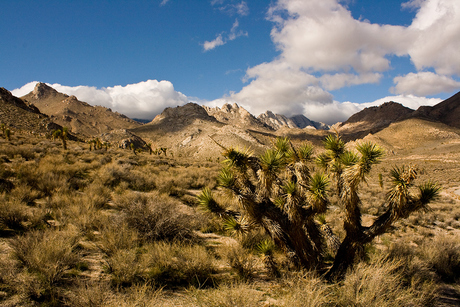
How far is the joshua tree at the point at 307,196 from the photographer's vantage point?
445 cm

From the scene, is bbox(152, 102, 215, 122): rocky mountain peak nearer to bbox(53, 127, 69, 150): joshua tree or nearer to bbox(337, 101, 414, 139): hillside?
bbox(337, 101, 414, 139): hillside

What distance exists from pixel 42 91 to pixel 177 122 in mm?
144581

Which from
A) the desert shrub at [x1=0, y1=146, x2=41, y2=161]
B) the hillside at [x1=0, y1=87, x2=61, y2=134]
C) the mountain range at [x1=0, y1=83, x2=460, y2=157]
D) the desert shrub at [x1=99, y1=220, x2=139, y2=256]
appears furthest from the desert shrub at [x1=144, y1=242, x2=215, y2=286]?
the hillside at [x1=0, y1=87, x2=61, y2=134]

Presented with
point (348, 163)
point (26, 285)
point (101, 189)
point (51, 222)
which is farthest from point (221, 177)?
point (101, 189)

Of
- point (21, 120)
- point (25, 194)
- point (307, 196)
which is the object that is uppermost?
point (21, 120)

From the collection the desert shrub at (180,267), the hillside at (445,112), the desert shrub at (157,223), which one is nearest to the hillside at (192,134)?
the desert shrub at (157,223)

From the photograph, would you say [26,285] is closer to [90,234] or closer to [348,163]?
[90,234]

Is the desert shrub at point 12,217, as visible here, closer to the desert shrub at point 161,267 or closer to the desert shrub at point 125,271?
the desert shrub at point 161,267

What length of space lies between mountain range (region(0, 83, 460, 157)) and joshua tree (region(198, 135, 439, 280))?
5243 cm

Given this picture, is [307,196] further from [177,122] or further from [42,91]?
[42,91]

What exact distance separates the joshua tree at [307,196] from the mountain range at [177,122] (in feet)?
172

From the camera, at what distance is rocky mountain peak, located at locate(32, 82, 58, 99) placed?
180750mm

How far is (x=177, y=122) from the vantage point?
132 metres

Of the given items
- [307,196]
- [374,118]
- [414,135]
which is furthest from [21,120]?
[374,118]
